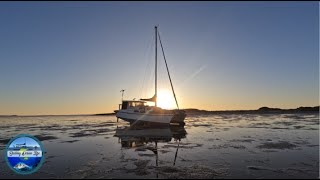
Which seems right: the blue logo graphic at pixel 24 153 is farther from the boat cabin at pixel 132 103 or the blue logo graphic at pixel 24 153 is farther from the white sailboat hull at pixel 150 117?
the boat cabin at pixel 132 103

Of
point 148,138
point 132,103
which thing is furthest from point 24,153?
point 132,103

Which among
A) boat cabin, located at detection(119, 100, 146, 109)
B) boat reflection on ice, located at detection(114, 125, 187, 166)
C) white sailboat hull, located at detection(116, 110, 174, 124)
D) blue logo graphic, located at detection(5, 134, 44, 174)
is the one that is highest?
boat cabin, located at detection(119, 100, 146, 109)

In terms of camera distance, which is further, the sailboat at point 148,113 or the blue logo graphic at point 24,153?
the sailboat at point 148,113

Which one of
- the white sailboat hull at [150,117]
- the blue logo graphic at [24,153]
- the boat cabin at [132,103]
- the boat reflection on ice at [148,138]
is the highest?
the boat cabin at [132,103]

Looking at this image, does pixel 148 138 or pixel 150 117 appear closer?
pixel 148 138

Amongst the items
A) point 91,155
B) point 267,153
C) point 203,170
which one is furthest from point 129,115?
point 203,170

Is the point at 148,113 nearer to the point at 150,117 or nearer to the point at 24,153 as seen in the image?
the point at 150,117

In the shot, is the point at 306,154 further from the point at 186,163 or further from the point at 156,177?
the point at 156,177

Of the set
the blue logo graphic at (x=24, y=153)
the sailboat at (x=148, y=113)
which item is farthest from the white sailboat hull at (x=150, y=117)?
the blue logo graphic at (x=24, y=153)

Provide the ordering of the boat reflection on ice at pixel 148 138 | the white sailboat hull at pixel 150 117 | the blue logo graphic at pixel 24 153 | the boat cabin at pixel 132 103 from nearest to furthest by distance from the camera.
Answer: the blue logo graphic at pixel 24 153, the boat reflection on ice at pixel 148 138, the white sailboat hull at pixel 150 117, the boat cabin at pixel 132 103

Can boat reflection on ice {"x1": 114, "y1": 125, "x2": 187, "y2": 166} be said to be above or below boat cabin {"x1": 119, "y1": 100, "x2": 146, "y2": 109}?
below

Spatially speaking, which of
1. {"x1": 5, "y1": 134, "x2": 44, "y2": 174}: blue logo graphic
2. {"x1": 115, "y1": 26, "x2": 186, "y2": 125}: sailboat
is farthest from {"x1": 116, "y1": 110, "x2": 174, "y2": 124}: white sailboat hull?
{"x1": 5, "y1": 134, "x2": 44, "y2": 174}: blue logo graphic

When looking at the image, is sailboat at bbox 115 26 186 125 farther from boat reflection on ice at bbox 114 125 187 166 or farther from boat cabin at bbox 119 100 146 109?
boat reflection on ice at bbox 114 125 187 166

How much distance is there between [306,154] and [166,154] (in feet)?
28.0
